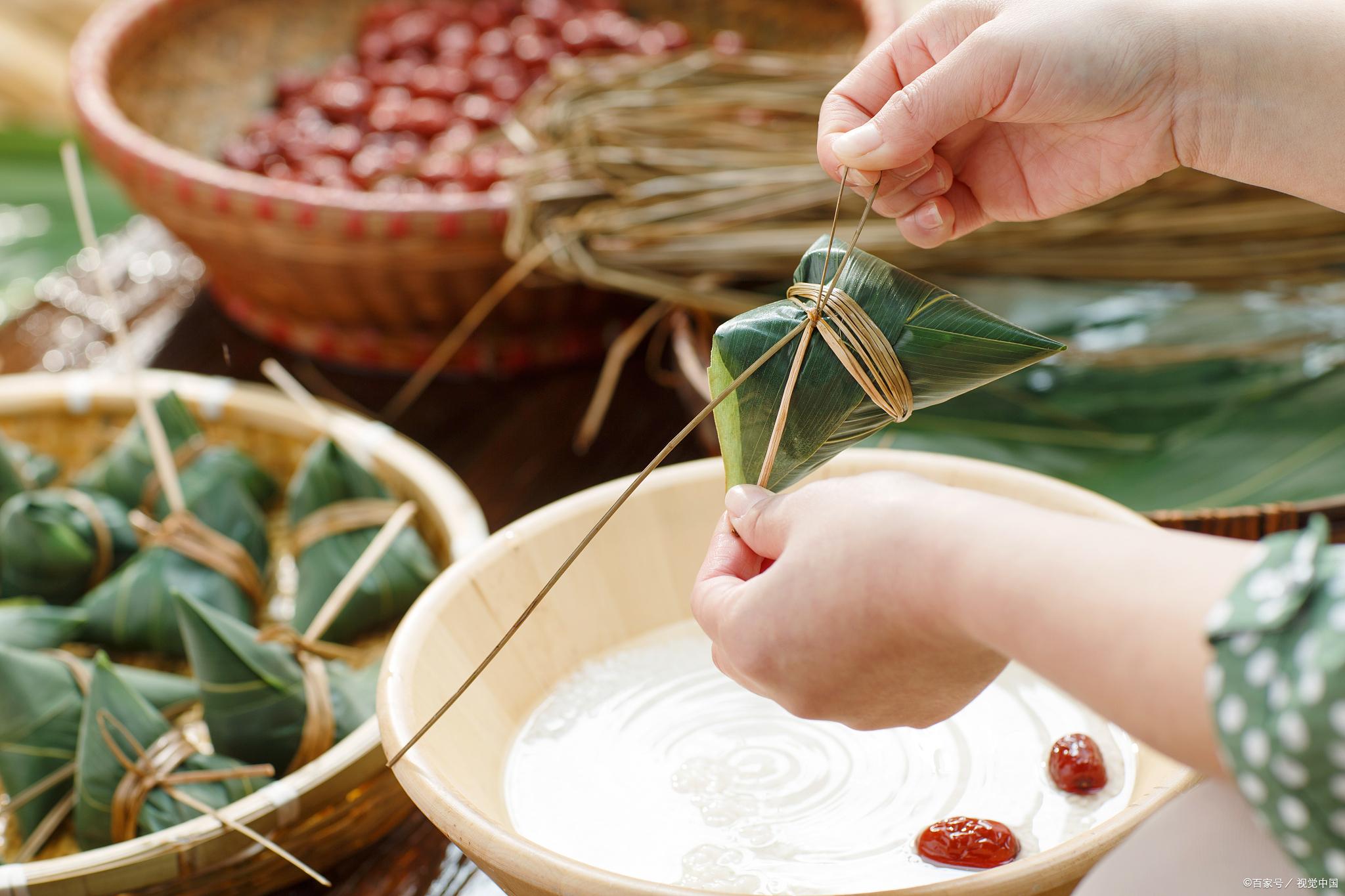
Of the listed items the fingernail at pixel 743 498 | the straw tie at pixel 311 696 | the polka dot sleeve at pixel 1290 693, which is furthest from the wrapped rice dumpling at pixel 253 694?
the polka dot sleeve at pixel 1290 693

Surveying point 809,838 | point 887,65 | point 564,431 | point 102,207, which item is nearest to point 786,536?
point 809,838

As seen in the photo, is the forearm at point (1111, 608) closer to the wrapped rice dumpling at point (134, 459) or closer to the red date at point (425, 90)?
the wrapped rice dumpling at point (134, 459)

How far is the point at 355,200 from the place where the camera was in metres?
1.12

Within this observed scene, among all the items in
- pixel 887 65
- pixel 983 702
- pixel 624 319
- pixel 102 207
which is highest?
pixel 887 65

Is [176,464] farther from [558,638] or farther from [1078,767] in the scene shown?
[1078,767]

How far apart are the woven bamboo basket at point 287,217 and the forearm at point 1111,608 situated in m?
0.83

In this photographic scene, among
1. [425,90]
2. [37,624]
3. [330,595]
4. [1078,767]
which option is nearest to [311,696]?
[330,595]

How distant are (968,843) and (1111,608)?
9.5 inches

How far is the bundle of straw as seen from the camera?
1.13 m

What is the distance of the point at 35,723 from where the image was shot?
2.47ft

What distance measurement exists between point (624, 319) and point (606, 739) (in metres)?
0.73

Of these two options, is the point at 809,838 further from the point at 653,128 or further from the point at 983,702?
the point at 653,128

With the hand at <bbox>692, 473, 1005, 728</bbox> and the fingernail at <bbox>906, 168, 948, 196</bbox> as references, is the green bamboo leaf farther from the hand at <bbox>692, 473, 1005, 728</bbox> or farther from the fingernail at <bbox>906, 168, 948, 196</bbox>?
the fingernail at <bbox>906, 168, 948, 196</bbox>

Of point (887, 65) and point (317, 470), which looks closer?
point (887, 65)
